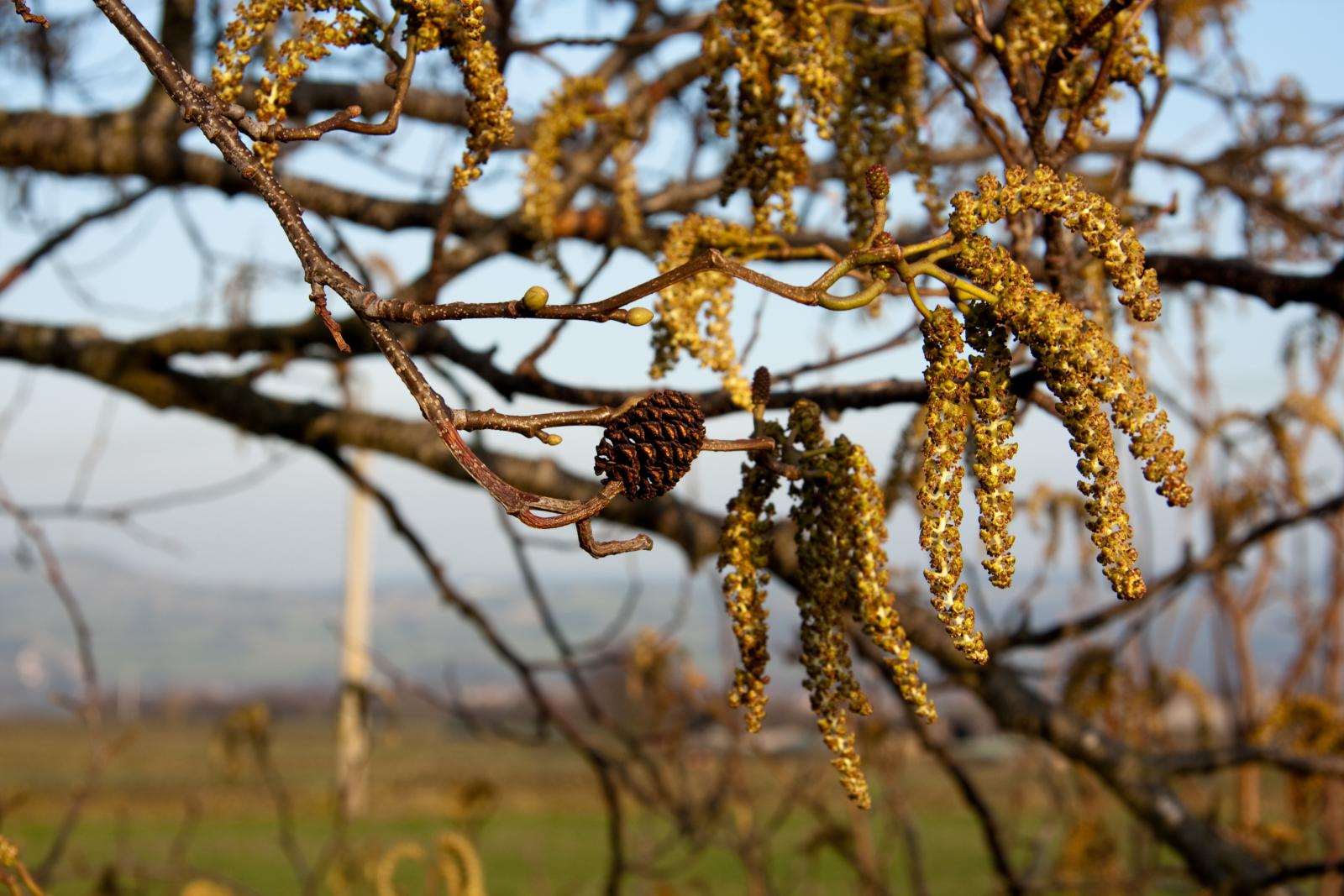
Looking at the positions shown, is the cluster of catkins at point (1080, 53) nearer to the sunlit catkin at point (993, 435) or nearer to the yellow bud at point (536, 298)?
the sunlit catkin at point (993, 435)

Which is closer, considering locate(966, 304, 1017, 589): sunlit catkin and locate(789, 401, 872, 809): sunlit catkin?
locate(966, 304, 1017, 589): sunlit catkin

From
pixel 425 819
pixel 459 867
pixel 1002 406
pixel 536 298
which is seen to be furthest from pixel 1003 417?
pixel 425 819

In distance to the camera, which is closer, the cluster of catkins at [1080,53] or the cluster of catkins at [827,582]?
the cluster of catkins at [827,582]

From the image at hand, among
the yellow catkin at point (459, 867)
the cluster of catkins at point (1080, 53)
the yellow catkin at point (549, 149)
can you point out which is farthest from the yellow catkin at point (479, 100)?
the yellow catkin at point (459, 867)

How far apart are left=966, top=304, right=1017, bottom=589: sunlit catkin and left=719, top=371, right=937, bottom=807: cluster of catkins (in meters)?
0.11

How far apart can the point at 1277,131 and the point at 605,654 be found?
211 centimetres

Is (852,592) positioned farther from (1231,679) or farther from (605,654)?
(1231,679)

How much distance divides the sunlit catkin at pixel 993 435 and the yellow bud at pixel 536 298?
0.25 metres

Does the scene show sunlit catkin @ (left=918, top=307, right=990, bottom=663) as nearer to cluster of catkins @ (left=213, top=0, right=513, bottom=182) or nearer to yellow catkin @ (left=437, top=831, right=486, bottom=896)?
cluster of catkins @ (left=213, top=0, right=513, bottom=182)

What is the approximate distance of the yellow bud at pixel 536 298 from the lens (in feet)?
1.71

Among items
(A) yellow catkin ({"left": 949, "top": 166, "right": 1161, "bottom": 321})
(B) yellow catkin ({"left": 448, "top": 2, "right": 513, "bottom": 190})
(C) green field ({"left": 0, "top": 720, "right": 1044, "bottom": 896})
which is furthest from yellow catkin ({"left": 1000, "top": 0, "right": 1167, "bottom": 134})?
(C) green field ({"left": 0, "top": 720, "right": 1044, "bottom": 896})

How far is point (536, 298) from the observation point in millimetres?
524

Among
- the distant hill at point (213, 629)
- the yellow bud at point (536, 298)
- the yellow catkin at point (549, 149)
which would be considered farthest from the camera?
the distant hill at point (213, 629)

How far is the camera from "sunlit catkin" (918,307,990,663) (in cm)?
61
